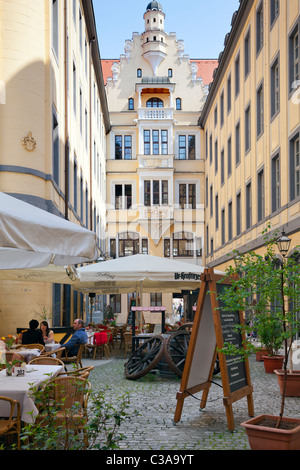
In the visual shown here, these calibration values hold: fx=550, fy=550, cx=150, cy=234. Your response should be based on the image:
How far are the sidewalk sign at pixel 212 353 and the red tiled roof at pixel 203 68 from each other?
46.9 meters

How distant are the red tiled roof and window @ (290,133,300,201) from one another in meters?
35.0

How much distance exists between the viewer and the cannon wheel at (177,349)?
11.6 meters

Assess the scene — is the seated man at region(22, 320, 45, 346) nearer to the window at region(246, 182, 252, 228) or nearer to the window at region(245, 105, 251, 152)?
the window at region(246, 182, 252, 228)

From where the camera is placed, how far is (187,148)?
44.8 metres

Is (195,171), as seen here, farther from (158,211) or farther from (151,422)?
(151,422)

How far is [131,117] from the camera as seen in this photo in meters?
45.0

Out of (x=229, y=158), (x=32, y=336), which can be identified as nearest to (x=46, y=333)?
(x=32, y=336)

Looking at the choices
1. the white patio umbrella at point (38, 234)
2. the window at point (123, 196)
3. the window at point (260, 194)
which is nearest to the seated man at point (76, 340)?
the white patio umbrella at point (38, 234)

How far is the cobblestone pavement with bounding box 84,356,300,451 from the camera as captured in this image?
6.54 meters

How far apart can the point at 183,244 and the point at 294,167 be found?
2537 centimetres

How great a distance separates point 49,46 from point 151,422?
13793 millimetres

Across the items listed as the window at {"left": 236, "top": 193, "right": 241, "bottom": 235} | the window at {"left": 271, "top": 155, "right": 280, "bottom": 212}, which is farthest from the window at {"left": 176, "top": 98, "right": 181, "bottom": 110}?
the window at {"left": 271, "top": 155, "right": 280, "bottom": 212}

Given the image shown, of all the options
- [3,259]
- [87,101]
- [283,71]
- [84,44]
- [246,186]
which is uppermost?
[84,44]

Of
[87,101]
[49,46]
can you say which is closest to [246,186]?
[87,101]
